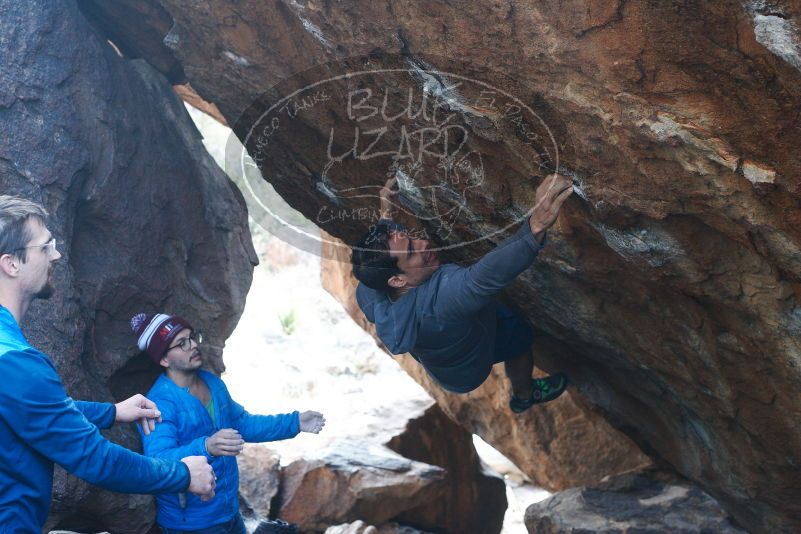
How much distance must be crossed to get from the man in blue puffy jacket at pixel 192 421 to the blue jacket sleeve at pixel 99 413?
0.42m

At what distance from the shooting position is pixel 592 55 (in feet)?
9.86

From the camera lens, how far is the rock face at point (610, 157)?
2.86 metres

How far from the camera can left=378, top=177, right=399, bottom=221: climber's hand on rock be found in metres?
4.48

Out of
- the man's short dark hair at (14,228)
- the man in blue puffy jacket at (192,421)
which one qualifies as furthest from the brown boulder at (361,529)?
the man's short dark hair at (14,228)

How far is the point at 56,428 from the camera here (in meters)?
2.76

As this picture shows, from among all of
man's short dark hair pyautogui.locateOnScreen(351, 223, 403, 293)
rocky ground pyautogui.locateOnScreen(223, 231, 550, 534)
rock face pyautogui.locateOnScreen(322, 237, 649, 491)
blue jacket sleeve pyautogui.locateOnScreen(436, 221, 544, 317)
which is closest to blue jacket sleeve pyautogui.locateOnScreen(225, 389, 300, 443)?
man's short dark hair pyautogui.locateOnScreen(351, 223, 403, 293)

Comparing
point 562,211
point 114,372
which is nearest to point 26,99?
point 114,372

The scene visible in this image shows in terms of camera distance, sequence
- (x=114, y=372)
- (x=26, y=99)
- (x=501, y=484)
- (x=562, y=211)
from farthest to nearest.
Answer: (x=501, y=484)
(x=114, y=372)
(x=26, y=99)
(x=562, y=211)

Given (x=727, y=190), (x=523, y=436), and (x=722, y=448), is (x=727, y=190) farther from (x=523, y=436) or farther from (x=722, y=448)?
(x=523, y=436)

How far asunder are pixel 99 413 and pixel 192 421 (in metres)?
0.70

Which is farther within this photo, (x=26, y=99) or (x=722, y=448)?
(x=722, y=448)

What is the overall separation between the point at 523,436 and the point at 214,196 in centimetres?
343

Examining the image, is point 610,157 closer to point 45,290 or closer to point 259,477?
point 45,290

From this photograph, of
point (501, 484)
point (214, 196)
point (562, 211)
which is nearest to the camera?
point (562, 211)
